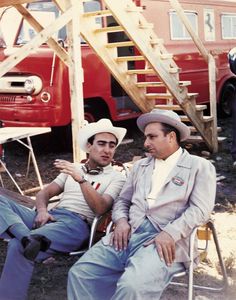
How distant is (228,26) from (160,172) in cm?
868

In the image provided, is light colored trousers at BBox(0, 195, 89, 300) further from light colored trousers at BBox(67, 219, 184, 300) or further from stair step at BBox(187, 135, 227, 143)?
stair step at BBox(187, 135, 227, 143)

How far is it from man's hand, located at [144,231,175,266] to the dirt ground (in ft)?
2.63

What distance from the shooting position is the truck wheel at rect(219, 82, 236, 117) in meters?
11.2

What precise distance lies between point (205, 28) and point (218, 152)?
3.08m

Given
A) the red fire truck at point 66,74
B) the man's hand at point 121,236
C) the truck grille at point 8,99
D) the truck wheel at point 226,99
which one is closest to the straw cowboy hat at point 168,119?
the man's hand at point 121,236

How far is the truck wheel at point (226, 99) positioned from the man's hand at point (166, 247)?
27.5 feet

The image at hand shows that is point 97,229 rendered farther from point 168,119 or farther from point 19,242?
point 168,119

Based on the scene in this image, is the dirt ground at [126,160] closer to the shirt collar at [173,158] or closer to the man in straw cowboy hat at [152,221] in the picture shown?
the man in straw cowboy hat at [152,221]

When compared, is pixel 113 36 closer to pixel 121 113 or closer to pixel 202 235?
pixel 121 113

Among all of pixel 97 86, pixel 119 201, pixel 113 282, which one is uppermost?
pixel 97 86

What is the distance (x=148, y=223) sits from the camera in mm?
3270

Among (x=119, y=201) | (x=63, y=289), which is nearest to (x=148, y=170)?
(x=119, y=201)

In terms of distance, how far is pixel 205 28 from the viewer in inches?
412

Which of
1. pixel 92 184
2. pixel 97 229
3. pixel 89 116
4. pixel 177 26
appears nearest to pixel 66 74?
pixel 89 116
